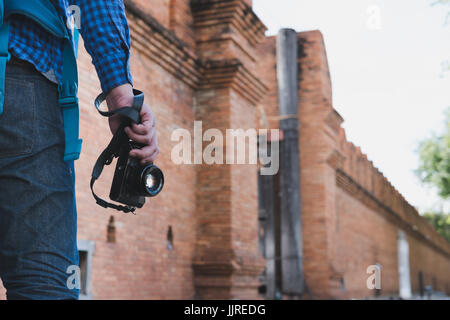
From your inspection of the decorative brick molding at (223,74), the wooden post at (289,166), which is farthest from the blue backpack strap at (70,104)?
the wooden post at (289,166)

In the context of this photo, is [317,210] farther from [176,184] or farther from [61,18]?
[61,18]

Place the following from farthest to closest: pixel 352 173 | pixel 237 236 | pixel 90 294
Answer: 1. pixel 352 173
2. pixel 237 236
3. pixel 90 294

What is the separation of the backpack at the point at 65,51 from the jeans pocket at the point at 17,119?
0.19ft

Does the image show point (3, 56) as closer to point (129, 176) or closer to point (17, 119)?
point (17, 119)

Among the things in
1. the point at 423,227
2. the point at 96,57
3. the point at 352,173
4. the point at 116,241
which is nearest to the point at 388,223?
the point at 352,173

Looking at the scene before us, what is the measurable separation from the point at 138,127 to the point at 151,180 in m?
0.17

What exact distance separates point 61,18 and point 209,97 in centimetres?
665

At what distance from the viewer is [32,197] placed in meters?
1.63

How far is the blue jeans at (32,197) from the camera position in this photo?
1.62m
